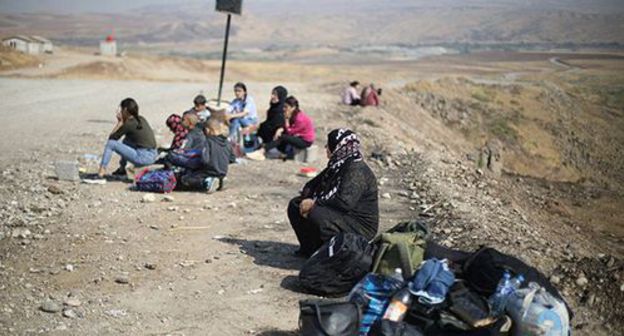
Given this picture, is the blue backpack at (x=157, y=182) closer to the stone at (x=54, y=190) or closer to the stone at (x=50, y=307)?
the stone at (x=54, y=190)

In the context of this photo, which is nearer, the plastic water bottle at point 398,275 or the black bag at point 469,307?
the black bag at point 469,307

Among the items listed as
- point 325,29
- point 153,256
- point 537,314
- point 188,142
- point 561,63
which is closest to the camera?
point 537,314

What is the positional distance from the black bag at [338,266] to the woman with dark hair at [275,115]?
667 cm

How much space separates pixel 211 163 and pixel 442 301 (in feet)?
17.7

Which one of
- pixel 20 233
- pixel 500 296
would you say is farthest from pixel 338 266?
pixel 20 233

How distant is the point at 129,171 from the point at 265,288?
4407mm

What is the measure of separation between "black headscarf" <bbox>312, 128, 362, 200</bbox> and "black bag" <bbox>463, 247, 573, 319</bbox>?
1727 mm

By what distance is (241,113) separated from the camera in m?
12.7

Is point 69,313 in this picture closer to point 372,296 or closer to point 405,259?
point 372,296

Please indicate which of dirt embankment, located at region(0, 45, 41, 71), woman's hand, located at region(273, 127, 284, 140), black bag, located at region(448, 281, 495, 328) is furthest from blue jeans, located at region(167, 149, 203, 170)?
dirt embankment, located at region(0, 45, 41, 71)

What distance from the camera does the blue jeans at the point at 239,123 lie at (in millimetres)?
12719

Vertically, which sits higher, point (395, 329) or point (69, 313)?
point (395, 329)

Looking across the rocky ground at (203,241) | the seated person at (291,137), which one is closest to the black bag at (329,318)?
the rocky ground at (203,241)

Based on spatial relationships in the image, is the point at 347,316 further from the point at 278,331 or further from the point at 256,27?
the point at 256,27
